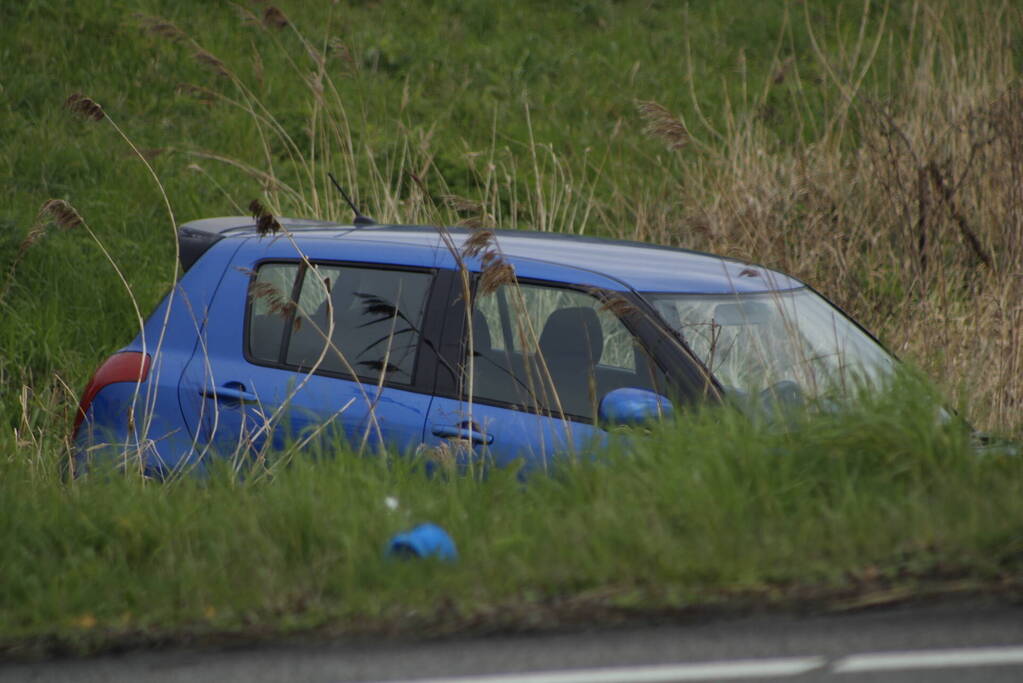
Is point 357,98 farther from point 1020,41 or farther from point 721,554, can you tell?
point 721,554

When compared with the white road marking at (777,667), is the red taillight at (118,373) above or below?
above

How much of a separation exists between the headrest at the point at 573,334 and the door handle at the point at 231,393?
4.26 feet

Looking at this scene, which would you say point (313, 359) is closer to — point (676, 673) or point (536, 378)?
point (536, 378)

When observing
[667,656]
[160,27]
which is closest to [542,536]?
[667,656]

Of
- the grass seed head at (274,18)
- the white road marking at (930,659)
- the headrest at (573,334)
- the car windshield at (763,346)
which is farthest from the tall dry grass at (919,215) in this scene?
the grass seed head at (274,18)

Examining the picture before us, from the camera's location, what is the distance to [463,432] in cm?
470

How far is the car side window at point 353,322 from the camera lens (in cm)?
502

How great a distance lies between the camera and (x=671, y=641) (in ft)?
11.2

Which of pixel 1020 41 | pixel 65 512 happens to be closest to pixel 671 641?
pixel 65 512

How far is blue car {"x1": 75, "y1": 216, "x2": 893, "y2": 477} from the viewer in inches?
184

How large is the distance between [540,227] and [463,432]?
15.8ft

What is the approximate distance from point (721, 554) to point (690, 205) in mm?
6031

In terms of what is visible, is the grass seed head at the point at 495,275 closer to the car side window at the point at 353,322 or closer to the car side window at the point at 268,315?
the car side window at the point at 353,322

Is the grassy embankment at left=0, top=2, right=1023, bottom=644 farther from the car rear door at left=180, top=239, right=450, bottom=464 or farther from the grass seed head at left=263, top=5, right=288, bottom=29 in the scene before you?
the car rear door at left=180, top=239, right=450, bottom=464
